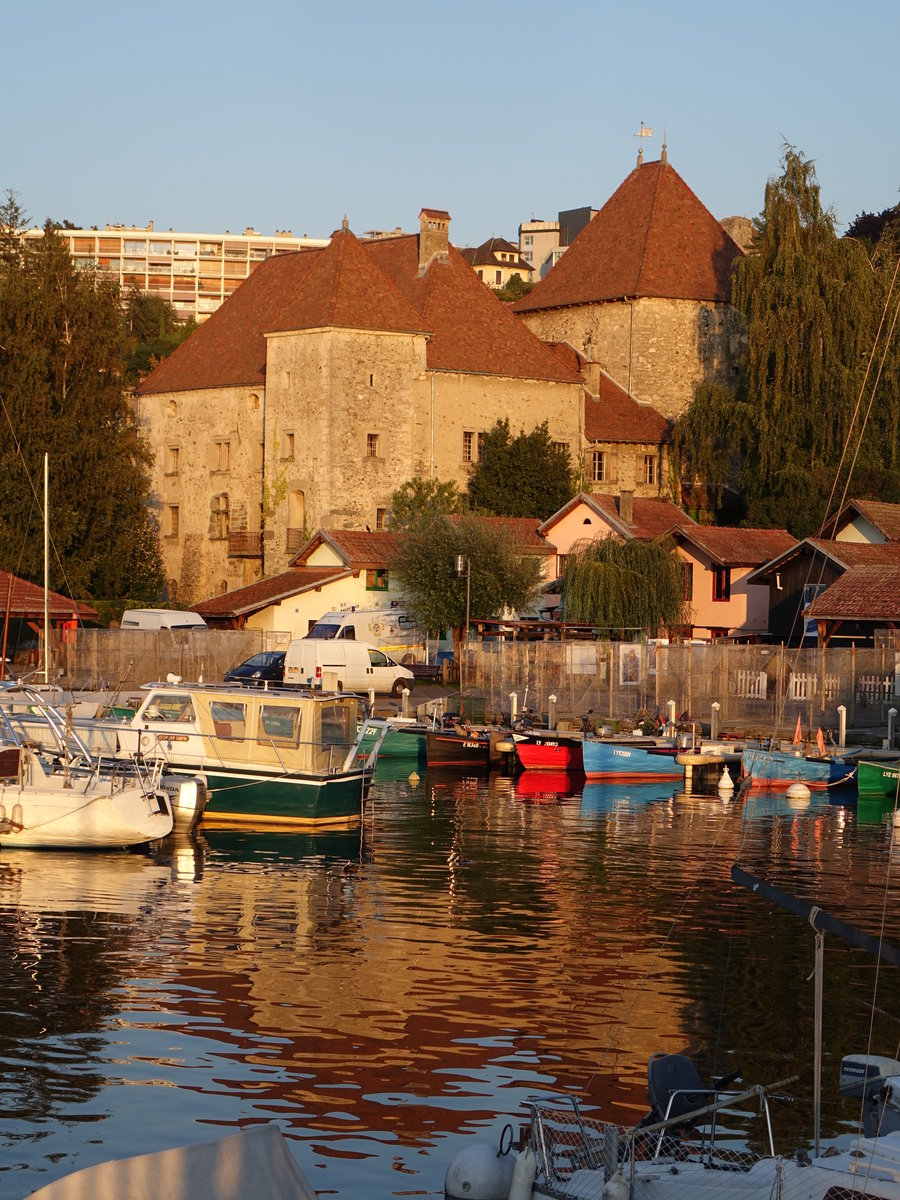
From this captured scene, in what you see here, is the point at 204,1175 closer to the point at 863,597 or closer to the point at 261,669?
the point at 863,597

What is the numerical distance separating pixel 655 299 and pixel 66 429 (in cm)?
2684

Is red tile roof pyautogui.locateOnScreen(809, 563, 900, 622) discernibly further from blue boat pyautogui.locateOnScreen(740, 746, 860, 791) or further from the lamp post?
the lamp post

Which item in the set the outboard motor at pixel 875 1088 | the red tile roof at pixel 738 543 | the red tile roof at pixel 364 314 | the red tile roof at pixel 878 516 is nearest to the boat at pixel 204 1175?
the outboard motor at pixel 875 1088

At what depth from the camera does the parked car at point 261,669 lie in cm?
5062

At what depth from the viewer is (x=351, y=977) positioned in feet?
62.6

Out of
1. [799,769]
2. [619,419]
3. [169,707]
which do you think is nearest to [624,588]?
[799,769]

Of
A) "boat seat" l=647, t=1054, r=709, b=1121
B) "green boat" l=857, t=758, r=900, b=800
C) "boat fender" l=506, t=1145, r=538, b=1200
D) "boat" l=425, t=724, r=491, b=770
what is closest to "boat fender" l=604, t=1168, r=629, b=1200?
"boat fender" l=506, t=1145, r=538, b=1200

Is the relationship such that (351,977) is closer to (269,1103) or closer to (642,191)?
(269,1103)

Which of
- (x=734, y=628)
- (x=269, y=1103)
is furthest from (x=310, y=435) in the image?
(x=269, y=1103)

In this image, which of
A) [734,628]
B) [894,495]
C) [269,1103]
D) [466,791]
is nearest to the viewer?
[269,1103]

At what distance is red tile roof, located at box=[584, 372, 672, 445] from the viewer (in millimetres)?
74812

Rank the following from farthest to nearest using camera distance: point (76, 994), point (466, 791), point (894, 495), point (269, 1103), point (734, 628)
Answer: point (894, 495), point (734, 628), point (466, 791), point (76, 994), point (269, 1103)

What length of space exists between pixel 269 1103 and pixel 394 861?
1432cm

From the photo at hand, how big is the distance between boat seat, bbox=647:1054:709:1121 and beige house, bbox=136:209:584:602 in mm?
56196
